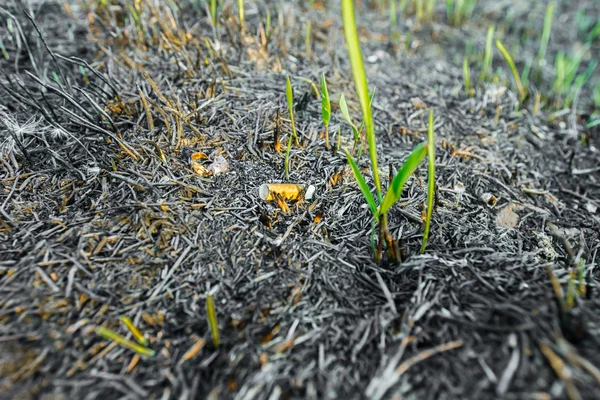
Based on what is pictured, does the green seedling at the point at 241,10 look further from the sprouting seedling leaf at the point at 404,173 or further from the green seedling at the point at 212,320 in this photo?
the green seedling at the point at 212,320

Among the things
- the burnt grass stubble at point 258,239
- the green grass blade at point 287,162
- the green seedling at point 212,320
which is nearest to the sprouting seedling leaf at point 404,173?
the burnt grass stubble at point 258,239

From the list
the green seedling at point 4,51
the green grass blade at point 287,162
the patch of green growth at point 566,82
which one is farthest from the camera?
the patch of green growth at point 566,82

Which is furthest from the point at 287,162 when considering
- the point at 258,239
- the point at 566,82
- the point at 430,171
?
the point at 566,82

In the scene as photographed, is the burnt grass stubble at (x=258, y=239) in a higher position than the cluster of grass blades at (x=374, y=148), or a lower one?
lower

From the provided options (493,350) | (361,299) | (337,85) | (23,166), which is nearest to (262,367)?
A: (361,299)

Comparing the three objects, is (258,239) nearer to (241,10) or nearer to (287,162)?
(287,162)

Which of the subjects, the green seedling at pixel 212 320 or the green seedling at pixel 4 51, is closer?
the green seedling at pixel 212 320

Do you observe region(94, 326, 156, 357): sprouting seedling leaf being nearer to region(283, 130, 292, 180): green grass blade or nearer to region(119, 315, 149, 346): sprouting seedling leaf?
region(119, 315, 149, 346): sprouting seedling leaf
